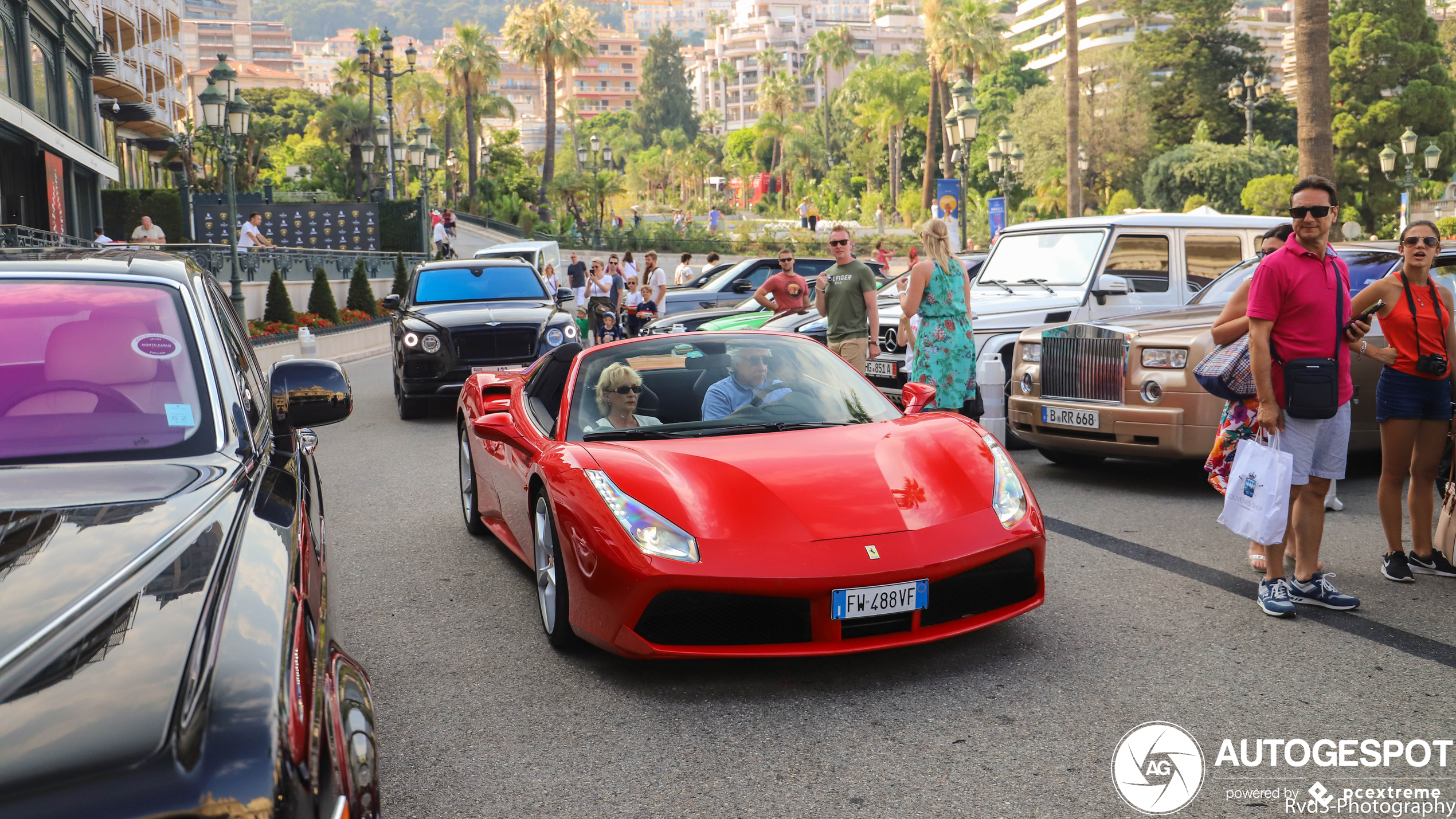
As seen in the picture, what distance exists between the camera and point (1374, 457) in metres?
9.37

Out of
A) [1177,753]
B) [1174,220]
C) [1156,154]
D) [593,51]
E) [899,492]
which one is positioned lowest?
[1177,753]

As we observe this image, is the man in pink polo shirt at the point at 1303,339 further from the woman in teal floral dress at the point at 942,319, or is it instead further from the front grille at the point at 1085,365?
the woman in teal floral dress at the point at 942,319

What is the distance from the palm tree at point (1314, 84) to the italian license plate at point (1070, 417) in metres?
6.90

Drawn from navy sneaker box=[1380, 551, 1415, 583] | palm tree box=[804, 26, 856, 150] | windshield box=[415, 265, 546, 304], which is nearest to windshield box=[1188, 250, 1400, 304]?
navy sneaker box=[1380, 551, 1415, 583]

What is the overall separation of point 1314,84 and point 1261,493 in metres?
10.6

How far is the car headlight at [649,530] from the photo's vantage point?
13.9 feet

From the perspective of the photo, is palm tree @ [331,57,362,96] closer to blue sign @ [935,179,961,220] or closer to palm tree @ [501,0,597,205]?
palm tree @ [501,0,597,205]

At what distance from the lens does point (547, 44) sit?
235ft

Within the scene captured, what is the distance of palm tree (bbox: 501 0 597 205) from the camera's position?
2817 inches

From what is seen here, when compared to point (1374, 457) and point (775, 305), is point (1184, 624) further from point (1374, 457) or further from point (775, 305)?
point (775, 305)

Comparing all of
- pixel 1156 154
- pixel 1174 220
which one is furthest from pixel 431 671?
pixel 1156 154

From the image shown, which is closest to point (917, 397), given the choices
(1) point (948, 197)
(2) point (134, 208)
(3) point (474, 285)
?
(3) point (474, 285)

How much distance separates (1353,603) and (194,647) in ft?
15.6

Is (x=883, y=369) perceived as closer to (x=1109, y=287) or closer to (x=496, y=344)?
(x=1109, y=287)
